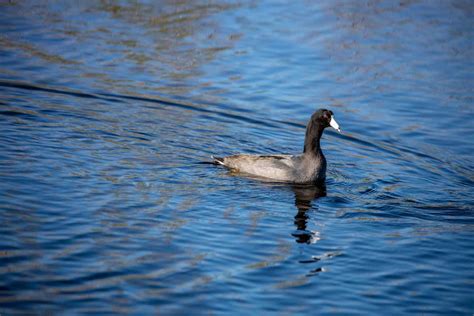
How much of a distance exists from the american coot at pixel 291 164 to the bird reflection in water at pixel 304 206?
188 millimetres

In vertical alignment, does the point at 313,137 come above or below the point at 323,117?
below

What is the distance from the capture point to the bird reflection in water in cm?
985

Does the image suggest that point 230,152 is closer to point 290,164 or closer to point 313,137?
point 290,164

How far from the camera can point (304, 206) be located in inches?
435

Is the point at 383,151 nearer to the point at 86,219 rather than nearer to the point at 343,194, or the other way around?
the point at 343,194

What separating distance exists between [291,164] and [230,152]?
4.34ft

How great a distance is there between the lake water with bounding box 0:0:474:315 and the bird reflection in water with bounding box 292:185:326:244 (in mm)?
35

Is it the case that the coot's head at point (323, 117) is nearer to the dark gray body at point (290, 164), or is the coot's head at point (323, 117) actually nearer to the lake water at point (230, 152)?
the dark gray body at point (290, 164)

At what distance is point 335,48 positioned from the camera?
1814cm

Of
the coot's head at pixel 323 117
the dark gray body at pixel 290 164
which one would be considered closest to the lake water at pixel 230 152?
the dark gray body at pixel 290 164

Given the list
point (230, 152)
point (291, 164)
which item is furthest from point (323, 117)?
point (230, 152)

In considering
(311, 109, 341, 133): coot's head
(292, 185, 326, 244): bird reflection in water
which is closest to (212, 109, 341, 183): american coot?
(311, 109, 341, 133): coot's head

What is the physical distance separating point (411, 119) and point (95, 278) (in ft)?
27.7

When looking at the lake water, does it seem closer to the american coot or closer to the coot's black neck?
the american coot
